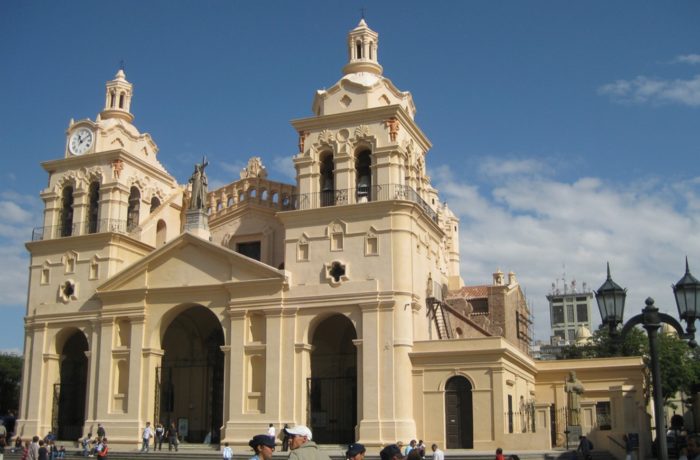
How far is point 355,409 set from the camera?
35188 mm

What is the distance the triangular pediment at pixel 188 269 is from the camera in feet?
115

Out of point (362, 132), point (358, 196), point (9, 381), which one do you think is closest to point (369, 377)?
point (358, 196)

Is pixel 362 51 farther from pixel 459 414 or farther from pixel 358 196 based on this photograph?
pixel 459 414

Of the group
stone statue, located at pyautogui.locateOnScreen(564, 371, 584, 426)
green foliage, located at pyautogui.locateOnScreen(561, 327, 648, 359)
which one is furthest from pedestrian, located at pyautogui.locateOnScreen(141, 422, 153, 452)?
green foliage, located at pyautogui.locateOnScreen(561, 327, 648, 359)

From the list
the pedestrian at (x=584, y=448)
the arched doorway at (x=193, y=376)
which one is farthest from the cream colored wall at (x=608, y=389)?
the arched doorway at (x=193, y=376)

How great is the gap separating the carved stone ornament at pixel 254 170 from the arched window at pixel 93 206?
721cm

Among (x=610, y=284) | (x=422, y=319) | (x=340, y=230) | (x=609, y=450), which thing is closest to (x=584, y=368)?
(x=609, y=450)

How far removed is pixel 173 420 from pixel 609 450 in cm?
1936

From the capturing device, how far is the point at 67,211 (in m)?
41.2

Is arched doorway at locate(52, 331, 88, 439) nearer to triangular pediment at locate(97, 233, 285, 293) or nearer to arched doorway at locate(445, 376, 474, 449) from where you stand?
triangular pediment at locate(97, 233, 285, 293)

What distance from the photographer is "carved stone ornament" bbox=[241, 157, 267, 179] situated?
131 feet

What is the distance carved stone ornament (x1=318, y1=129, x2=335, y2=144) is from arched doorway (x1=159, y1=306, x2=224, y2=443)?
1007cm

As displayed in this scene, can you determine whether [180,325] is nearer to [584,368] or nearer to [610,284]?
[584,368]

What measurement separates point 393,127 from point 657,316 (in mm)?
23085
